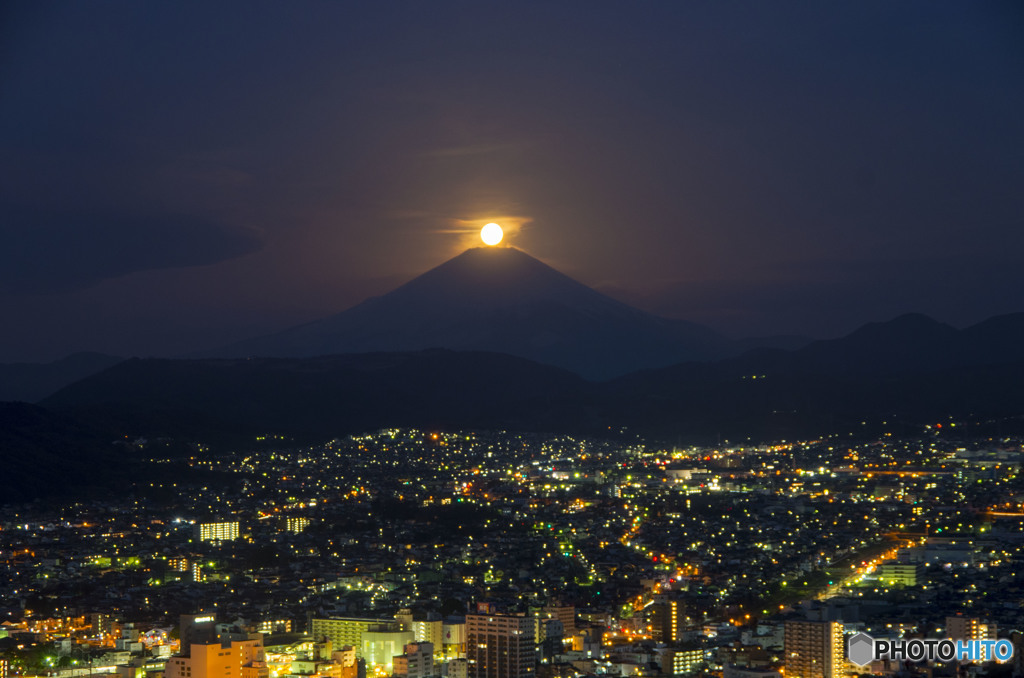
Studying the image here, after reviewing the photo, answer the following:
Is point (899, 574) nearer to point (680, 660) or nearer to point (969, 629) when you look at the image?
point (969, 629)

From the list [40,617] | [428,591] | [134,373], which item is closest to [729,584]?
[428,591]

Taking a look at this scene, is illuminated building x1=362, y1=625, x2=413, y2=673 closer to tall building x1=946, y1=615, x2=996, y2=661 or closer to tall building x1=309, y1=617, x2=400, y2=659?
tall building x1=309, y1=617, x2=400, y2=659

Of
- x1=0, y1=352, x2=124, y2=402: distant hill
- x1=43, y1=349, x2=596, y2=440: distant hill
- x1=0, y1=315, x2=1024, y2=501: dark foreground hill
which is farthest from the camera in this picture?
x1=0, y1=352, x2=124, y2=402: distant hill

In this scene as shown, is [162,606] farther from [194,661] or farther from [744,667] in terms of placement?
[744,667]

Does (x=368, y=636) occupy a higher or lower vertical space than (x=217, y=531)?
lower

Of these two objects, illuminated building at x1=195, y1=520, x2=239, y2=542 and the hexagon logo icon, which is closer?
the hexagon logo icon

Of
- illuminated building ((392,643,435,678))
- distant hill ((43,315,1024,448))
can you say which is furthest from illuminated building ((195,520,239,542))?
distant hill ((43,315,1024,448))

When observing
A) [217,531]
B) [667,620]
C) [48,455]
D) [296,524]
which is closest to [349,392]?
[48,455]
